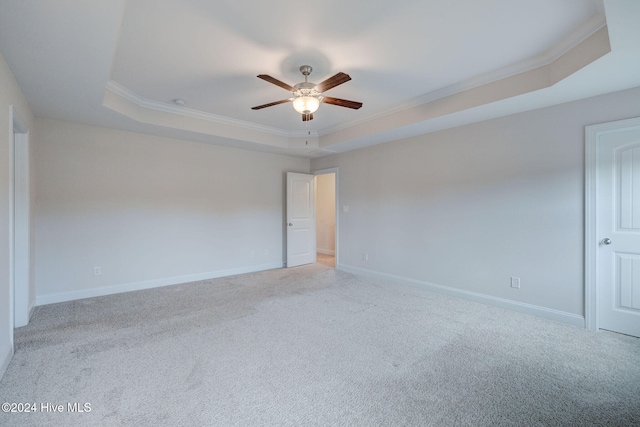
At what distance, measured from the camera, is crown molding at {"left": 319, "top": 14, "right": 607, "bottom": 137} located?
227 cm

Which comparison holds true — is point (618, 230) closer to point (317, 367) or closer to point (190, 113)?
point (317, 367)

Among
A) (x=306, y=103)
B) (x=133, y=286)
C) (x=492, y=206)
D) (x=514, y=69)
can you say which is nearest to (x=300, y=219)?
(x=133, y=286)

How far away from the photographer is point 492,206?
3.69 m

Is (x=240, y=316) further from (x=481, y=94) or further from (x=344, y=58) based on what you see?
(x=481, y=94)

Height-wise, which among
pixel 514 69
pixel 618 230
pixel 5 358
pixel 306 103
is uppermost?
pixel 514 69

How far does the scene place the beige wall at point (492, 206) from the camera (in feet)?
10.1

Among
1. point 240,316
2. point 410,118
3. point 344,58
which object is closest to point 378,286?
point 240,316

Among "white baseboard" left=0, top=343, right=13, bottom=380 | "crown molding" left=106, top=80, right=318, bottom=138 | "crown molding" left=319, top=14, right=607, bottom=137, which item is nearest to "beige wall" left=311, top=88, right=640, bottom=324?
"crown molding" left=319, top=14, right=607, bottom=137

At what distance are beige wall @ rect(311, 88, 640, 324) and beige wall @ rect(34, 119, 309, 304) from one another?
230 cm

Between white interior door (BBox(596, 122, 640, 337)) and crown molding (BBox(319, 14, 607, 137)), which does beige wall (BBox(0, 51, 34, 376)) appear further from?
white interior door (BBox(596, 122, 640, 337))

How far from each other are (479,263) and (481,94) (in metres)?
2.11

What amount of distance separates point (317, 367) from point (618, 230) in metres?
3.23

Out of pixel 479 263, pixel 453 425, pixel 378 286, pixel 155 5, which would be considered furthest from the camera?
pixel 378 286

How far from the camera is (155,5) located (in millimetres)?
2039
